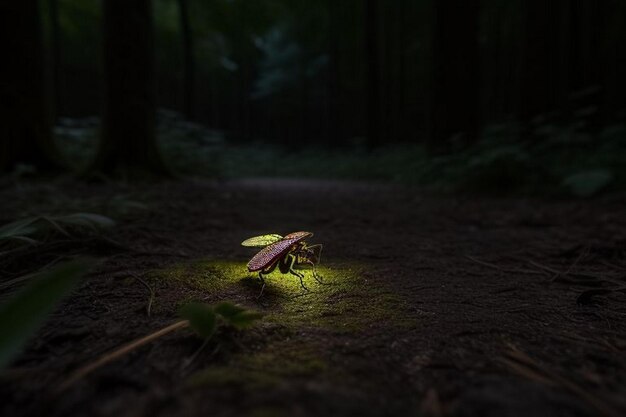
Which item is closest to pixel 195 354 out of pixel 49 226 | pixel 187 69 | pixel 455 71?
pixel 49 226

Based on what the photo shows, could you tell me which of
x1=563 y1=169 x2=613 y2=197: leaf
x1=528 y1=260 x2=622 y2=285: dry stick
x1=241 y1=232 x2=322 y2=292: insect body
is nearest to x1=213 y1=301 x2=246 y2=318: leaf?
x1=241 y1=232 x2=322 y2=292: insect body

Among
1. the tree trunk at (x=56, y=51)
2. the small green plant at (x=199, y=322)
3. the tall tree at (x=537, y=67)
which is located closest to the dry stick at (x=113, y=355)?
the small green plant at (x=199, y=322)

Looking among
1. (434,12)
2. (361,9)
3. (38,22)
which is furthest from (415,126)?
(38,22)

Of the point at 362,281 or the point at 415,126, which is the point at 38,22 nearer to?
the point at 362,281

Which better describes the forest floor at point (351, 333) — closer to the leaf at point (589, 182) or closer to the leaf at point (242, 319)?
the leaf at point (242, 319)

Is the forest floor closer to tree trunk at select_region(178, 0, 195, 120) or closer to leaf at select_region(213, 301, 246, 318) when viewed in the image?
leaf at select_region(213, 301, 246, 318)
